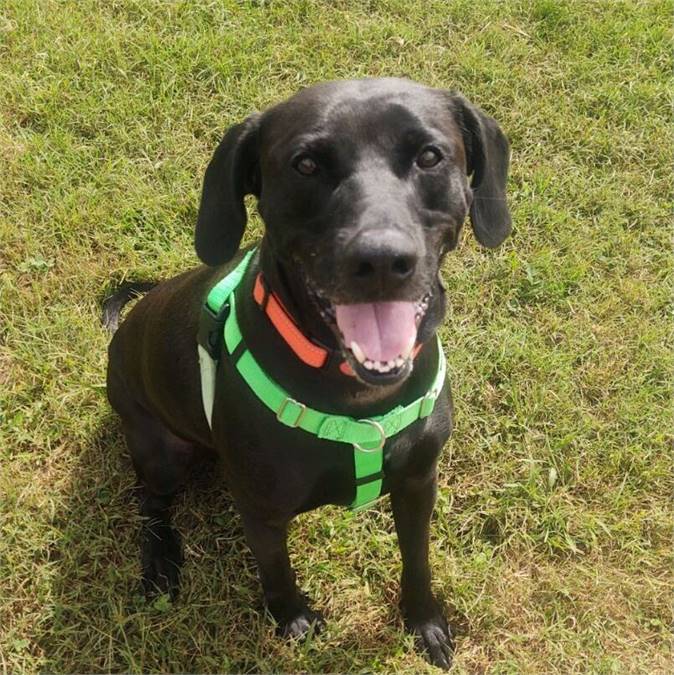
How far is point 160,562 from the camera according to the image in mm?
3363

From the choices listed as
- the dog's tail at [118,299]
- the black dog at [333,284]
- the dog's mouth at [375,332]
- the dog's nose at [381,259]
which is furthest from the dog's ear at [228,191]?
the dog's tail at [118,299]

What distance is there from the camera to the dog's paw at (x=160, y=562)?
11.0ft

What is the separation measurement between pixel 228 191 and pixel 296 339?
19.1 inches

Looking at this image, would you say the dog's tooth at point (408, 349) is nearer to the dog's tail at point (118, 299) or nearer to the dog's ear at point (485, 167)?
the dog's ear at point (485, 167)

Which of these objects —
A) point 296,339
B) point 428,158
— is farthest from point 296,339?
point 428,158

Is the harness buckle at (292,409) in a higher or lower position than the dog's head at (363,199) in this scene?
lower

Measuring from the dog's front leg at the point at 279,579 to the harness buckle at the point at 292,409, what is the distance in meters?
0.46

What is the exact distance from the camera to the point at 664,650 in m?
3.25

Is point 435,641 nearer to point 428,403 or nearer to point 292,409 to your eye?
point 428,403

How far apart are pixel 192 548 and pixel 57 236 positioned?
1819mm

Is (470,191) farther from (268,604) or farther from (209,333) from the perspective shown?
(268,604)

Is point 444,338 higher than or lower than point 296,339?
lower

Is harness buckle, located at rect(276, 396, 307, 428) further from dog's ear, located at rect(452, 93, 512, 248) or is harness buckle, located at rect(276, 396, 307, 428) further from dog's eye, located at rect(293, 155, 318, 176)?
dog's ear, located at rect(452, 93, 512, 248)

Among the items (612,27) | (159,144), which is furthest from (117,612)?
(612,27)
